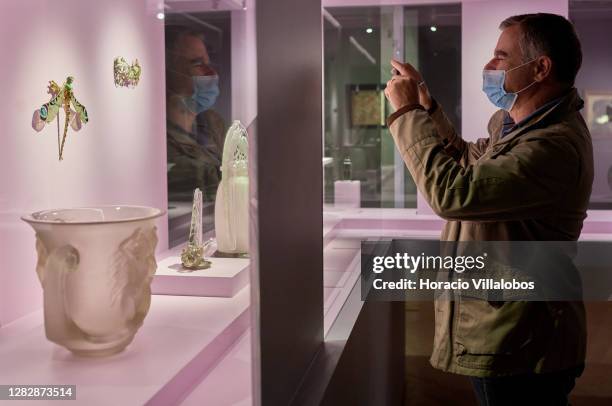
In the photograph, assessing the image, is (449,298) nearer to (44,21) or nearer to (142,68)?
(142,68)

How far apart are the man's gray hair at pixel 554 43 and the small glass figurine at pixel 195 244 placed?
787mm

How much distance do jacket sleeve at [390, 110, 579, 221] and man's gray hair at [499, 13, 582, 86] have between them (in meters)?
0.18

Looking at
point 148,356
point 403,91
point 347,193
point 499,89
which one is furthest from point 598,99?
point 148,356

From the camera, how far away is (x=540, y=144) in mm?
1263

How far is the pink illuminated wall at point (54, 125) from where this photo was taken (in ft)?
1.94

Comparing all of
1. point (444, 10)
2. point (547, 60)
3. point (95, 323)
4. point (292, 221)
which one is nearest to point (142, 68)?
point (95, 323)

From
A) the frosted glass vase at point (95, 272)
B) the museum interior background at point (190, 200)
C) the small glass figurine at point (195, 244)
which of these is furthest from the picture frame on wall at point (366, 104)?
Result: the frosted glass vase at point (95, 272)

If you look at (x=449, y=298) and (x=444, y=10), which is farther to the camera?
(x=444, y=10)

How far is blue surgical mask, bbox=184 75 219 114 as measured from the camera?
833 millimetres

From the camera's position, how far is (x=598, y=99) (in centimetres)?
267

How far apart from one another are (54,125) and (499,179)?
842 mm

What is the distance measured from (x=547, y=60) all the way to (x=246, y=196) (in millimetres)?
705

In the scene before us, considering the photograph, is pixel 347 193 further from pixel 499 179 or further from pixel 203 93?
pixel 203 93

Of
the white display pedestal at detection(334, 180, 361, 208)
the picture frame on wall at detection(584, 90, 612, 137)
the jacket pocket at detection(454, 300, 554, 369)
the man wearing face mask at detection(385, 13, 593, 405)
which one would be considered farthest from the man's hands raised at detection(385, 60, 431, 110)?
the picture frame on wall at detection(584, 90, 612, 137)
